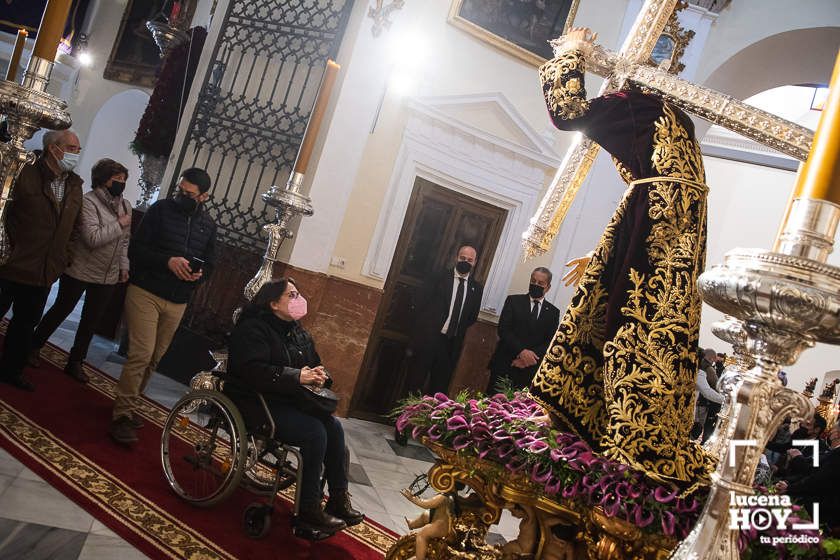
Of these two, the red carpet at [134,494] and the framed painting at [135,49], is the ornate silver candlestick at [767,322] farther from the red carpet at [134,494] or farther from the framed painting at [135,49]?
the framed painting at [135,49]

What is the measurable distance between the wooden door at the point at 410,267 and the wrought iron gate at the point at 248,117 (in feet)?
4.32

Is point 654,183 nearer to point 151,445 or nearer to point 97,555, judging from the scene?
point 97,555

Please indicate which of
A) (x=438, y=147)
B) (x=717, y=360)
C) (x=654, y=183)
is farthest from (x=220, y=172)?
(x=717, y=360)

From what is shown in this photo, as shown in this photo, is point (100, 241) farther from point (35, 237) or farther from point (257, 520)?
point (257, 520)

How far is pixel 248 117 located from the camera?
628 centimetres

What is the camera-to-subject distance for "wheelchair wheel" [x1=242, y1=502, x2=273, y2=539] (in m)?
3.38

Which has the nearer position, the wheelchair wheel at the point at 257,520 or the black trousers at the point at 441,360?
the wheelchair wheel at the point at 257,520

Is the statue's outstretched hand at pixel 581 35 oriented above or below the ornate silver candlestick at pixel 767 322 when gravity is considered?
above

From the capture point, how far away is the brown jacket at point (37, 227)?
14.3ft

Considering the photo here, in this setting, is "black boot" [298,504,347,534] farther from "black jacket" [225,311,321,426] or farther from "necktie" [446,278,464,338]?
"necktie" [446,278,464,338]

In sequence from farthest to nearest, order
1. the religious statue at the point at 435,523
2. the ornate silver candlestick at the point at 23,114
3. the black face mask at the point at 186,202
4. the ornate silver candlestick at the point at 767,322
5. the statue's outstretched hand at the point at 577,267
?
the black face mask at the point at 186,202
the statue's outstretched hand at the point at 577,267
the religious statue at the point at 435,523
the ornate silver candlestick at the point at 23,114
the ornate silver candlestick at the point at 767,322

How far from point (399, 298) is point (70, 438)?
3.49 metres

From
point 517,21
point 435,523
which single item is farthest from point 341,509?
point 517,21

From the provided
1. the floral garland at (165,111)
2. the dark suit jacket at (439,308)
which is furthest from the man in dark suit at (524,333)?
the floral garland at (165,111)
